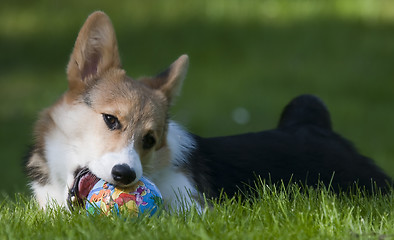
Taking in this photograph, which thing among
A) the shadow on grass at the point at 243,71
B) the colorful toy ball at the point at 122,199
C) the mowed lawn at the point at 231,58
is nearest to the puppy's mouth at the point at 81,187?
the colorful toy ball at the point at 122,199

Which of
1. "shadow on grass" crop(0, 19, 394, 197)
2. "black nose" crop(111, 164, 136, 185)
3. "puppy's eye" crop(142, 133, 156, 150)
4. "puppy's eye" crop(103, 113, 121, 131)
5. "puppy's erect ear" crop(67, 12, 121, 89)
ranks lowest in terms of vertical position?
"shadow on grass" crop(0, 19, 394, 197)

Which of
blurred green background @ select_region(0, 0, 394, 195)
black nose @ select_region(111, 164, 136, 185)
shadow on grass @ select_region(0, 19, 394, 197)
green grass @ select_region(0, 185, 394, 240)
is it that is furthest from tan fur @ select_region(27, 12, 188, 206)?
blurred green background @ select_region(0, 0, 394, 195)

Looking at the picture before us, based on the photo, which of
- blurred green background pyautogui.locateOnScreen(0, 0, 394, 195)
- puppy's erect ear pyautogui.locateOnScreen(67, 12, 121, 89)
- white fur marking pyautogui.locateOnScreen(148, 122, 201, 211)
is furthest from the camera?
blurred green background pyautogui.locateOnScreen(0, 0, 394, 195)

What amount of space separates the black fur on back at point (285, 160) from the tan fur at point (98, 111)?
0.45 metres

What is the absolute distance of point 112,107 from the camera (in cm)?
479

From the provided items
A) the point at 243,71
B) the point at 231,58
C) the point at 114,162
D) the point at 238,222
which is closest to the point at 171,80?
the point at 114,162

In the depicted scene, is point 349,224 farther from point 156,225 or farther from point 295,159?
point 295,159

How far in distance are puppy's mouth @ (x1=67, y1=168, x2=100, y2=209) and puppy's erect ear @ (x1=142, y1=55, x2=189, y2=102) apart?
0.84 metres

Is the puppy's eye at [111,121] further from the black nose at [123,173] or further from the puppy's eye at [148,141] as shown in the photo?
the black nose at [123,173]

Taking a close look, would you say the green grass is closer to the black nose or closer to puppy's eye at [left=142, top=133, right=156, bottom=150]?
the black nose

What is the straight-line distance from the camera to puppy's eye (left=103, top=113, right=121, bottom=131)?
4.73 m

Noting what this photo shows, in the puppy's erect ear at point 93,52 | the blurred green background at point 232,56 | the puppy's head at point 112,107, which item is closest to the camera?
the puppy's head at point 112,107

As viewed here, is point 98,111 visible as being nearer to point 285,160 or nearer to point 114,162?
point 114,162

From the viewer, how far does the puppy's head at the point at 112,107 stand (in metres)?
4.57
